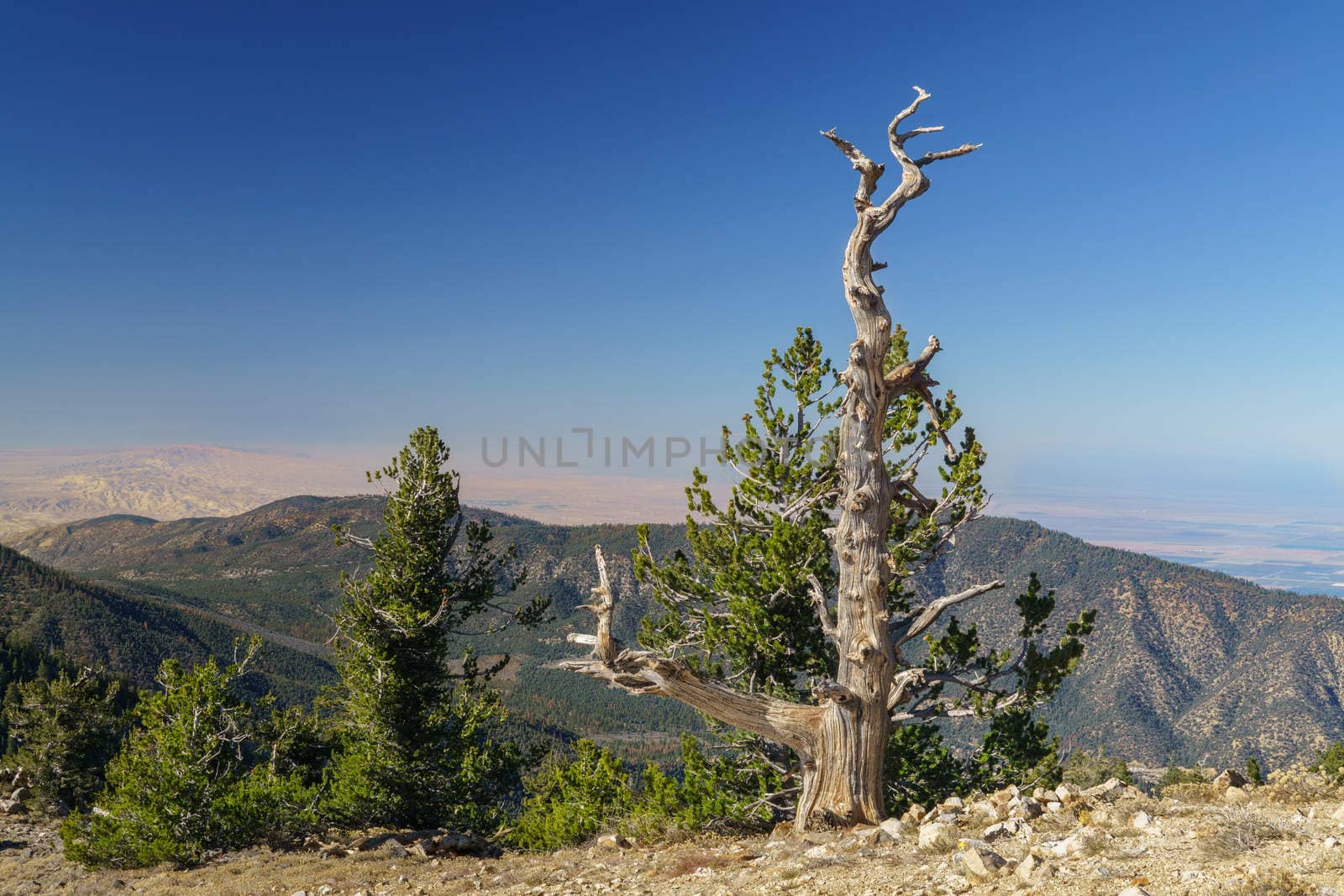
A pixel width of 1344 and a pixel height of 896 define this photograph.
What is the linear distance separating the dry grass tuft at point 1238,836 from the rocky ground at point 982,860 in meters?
0.01

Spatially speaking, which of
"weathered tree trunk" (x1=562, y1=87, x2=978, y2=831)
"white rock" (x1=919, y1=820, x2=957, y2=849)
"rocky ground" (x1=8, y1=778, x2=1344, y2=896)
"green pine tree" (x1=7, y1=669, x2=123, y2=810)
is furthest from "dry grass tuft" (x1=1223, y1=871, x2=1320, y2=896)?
"green pine tree" (x1=7, y1=669, x2=123, y2=810)

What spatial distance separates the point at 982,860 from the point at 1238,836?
210 cm

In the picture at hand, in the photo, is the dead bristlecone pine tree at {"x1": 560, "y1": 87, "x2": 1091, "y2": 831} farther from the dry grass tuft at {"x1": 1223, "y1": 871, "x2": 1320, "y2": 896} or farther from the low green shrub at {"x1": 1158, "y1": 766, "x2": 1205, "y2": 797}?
the dry grass tuft at {"x1": 1223, "y1": 871, "x2": 1320, "y2": 896}

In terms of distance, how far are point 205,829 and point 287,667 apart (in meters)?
212

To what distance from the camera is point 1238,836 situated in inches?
243

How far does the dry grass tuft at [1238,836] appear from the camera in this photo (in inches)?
233

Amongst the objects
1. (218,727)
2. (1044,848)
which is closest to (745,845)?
(1044,848)

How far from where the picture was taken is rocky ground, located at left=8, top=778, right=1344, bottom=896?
18.5ft

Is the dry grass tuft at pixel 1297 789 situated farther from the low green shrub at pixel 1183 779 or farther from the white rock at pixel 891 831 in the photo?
the white rock at pixel 891 831

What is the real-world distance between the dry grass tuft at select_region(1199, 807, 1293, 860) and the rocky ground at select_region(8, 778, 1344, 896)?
14 mm

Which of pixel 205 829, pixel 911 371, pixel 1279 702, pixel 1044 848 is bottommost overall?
pixel 1279 702

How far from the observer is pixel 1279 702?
193 m

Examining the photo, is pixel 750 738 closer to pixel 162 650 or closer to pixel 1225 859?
pixel 1225 859

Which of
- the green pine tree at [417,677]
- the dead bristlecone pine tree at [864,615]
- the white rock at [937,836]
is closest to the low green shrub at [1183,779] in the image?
the dead bristlecone pine tree at [864,615]
